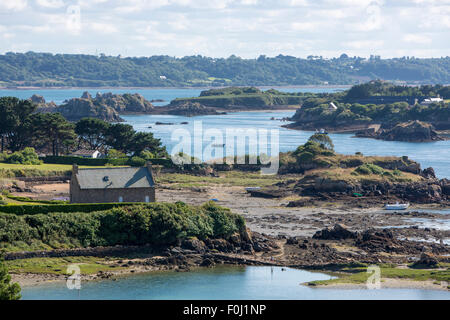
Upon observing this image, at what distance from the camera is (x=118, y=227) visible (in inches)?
1891

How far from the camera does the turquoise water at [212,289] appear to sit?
39688 mm

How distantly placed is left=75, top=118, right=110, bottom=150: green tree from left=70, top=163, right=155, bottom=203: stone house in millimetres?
45083

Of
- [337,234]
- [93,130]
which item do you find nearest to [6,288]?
[337,234]

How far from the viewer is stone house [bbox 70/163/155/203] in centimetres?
5253

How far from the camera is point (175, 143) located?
147m

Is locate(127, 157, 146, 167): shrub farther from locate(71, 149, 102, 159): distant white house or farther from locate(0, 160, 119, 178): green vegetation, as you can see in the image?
locate(71, 149, 102, 159): distant white house

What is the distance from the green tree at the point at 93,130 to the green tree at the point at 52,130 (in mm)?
1956

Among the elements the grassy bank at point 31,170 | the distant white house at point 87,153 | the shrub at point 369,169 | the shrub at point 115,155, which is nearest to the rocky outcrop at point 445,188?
the shrub at point 369,169

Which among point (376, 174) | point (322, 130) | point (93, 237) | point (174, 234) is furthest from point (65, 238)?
point (322, 130)

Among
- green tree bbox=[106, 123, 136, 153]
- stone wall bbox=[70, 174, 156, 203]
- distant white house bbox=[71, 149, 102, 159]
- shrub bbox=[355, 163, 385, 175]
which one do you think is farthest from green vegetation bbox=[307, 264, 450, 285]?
green tree bbox=[106, 123, 136, 153]

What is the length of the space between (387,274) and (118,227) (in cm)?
1671

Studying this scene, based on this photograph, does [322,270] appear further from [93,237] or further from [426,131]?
[426,131]

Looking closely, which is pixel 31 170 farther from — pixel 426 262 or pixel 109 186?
pixel 426 262

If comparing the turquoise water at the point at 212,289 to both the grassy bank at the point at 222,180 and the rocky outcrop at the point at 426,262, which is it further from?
the grassy bank at the point at 222,180
